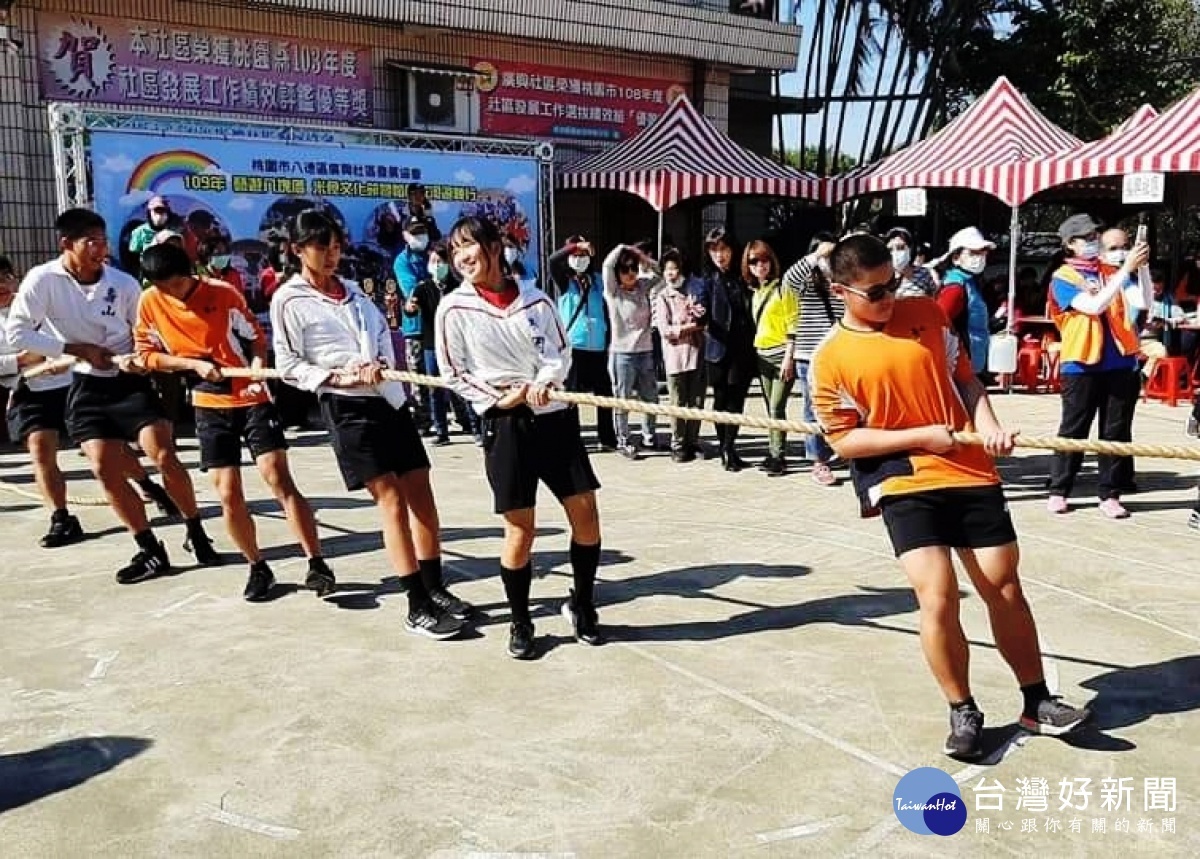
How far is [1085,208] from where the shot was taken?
17391 mm

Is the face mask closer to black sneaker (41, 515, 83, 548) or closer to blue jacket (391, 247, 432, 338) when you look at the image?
blue jacket (391, 247, 432, 338)

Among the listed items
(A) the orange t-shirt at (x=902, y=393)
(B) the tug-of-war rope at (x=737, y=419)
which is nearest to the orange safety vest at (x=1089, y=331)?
Answer: (B) the tug-of-war rope at (x=737, y=419)

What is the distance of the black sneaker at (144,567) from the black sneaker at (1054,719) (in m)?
4.10

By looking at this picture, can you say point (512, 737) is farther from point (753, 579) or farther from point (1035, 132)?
point (1035, 132)

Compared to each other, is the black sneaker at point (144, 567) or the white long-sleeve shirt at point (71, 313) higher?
the white long-sleeve shirt at point (71, 313)

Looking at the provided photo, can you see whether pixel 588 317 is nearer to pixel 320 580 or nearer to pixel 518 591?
pixel 320 580

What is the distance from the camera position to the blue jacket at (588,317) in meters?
9.13

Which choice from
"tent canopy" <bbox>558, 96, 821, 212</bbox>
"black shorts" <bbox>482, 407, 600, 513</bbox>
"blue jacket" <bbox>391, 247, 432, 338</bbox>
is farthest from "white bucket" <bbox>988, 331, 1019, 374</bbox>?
"black shorts" <bbox>482, 407, 600, 513</bbox>

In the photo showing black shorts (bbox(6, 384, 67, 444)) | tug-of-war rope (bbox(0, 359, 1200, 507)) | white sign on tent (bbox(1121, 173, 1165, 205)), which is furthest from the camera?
white sign on tent (bbox(1121, 173, 1165, 205))

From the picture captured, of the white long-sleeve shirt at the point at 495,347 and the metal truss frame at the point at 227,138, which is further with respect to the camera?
the metal truss frame at the point at 227,138

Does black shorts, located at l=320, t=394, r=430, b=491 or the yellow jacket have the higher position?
the yellow jacket

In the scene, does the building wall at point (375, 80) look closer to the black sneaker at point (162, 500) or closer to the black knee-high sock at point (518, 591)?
the black sneaker at point (162, 500)

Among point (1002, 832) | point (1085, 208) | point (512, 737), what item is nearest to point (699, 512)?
point (512, 737)

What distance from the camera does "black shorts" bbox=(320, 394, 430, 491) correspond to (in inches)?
193
